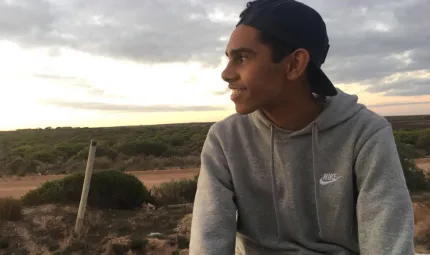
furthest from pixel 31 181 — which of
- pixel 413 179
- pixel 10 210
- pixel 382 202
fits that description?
pixel 382 202

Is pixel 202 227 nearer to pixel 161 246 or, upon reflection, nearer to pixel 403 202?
pixel 403 202

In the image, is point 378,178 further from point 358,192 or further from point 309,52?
point 309,52

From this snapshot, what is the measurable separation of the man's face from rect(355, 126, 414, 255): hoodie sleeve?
39 centimetres

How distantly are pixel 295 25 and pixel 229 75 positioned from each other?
287 millimetres

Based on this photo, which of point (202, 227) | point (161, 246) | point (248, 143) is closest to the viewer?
point (202, 227)

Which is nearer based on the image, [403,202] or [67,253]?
[403,202]

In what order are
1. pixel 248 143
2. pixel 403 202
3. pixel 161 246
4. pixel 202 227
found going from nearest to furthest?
pixel 403 202, pixel 202 227, pixel 248 143, pixel 161 246

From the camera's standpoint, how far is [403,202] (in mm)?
1620

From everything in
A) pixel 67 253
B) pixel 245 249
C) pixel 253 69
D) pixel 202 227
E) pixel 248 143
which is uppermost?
pixel 253 69

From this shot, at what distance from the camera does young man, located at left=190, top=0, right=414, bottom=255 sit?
1664 mm

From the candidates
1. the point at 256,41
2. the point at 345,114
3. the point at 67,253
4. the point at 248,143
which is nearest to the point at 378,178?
the point at 345,114

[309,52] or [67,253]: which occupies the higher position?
[309,52]

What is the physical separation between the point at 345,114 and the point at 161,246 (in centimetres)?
613

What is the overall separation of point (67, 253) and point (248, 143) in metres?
6.54
